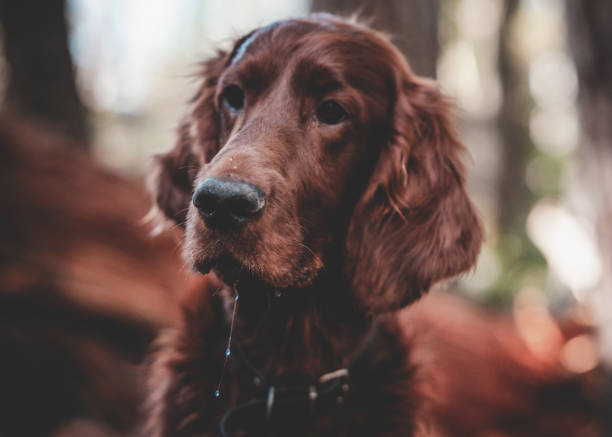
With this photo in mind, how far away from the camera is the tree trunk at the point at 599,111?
362 cm

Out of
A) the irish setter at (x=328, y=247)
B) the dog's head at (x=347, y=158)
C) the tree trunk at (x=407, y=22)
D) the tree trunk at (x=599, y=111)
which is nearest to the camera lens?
the dog's head at (x=347, y=158)

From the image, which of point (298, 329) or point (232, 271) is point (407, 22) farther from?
point (232, 271)

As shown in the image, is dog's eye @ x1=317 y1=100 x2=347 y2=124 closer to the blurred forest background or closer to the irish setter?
the irish setter

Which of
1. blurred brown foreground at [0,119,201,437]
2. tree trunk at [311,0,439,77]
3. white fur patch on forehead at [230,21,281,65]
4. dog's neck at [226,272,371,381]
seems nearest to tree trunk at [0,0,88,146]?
blurred brown foreground at [0,119,201,437]

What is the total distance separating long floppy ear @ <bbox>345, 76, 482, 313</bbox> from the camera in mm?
2004

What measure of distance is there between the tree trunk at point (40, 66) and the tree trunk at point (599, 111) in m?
5.23

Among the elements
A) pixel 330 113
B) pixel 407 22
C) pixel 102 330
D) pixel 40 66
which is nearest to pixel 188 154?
pixel 330 113

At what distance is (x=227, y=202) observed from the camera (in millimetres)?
1517

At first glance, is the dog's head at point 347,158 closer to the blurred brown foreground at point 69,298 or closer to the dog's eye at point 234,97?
the dog's eye at point 234,97

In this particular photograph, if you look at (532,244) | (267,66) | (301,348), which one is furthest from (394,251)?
(532,244)

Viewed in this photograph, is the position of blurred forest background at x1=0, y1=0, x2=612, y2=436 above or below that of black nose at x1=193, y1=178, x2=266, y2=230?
below

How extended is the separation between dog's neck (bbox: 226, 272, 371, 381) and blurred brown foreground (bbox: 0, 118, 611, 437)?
5.33 feet

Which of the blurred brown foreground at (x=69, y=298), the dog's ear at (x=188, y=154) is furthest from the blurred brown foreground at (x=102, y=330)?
the dog's ear at (x=188, y=154)

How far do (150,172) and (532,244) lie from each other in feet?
23.3
